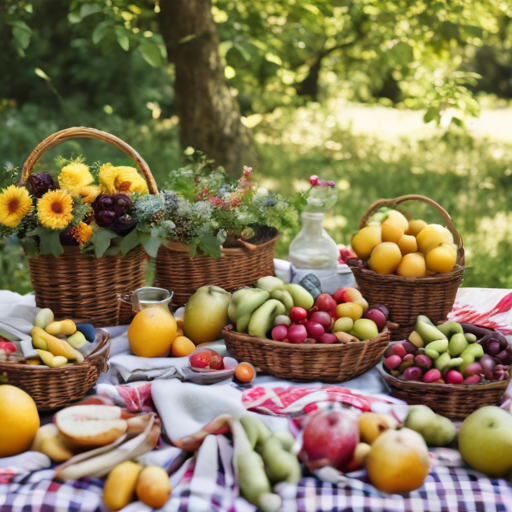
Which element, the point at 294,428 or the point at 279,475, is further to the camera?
the point at 294,428

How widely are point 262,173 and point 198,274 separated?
458 centimetres

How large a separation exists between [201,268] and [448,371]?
90 cm

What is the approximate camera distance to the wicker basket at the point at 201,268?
2189 mm

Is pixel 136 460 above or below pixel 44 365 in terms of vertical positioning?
below

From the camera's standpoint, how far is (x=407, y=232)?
2.22m

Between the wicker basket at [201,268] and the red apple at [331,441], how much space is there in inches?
33.5

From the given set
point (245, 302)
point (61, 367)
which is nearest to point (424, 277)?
point (245, 302)

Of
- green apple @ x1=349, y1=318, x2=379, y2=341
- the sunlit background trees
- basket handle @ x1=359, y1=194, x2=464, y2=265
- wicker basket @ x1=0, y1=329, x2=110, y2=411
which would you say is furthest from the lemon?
the sunlit background trees

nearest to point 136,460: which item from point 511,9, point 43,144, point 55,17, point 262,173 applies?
point 43,144

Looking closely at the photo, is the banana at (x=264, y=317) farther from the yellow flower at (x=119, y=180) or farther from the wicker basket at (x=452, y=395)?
the yellow flower at (x=119, y=180)

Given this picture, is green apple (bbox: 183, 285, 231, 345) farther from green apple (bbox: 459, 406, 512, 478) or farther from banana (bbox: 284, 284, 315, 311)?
green apple (bbox: 459, 406, 512, 478)

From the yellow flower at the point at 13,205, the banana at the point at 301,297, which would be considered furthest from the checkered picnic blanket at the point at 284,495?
the yellow flower at the point at 13,205

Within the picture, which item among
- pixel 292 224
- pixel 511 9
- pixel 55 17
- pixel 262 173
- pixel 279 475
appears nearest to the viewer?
pixel 279 475

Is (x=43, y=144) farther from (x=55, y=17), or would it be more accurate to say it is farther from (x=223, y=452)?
(x=55, y=17)
